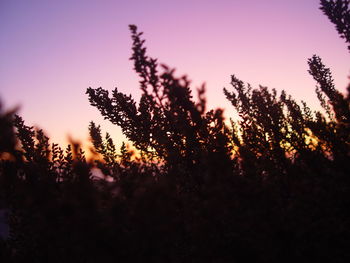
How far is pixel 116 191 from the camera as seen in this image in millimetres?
5578

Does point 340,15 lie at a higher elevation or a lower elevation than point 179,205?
higher

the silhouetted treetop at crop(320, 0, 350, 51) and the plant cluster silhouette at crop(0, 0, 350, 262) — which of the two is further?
the silhouetted treetop at crop(320, 0, 350, 51)

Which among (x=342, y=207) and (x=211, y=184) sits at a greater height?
(x=211, y=184)

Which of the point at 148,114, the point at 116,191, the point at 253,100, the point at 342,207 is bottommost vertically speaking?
the point at 342,207

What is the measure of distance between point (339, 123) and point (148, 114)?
835 centimetres

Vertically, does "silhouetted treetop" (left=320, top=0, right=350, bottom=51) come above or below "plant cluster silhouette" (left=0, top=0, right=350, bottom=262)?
above

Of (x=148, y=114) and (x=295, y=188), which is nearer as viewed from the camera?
(x=295, y=188)

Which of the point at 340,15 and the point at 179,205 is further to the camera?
the point at 340,15

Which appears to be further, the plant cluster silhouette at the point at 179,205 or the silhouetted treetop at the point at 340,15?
the silhouetted treetop at the point at 340,15

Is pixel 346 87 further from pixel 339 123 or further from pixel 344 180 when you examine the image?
pixel 344 180

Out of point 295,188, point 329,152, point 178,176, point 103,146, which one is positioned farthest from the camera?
point 103,146

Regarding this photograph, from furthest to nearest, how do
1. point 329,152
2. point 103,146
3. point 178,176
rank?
point 103,146, point 329,152, point 178,176

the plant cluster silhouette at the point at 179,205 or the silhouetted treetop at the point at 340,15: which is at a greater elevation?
the silhouetted treetop at the point at 340,15

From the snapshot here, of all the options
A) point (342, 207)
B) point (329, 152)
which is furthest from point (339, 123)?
point (342, 207)
